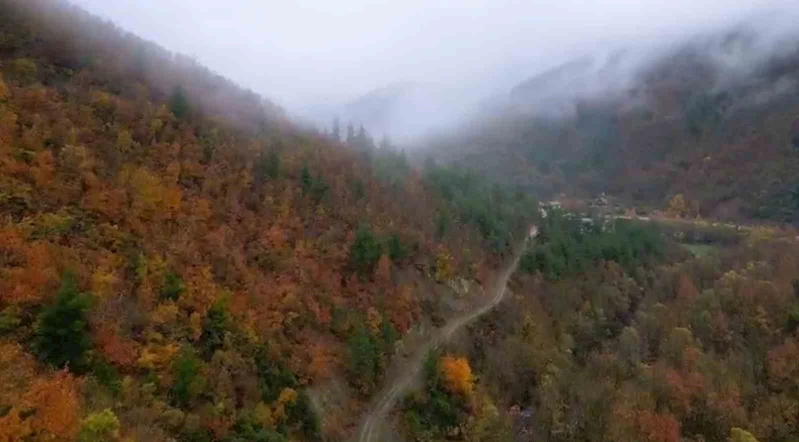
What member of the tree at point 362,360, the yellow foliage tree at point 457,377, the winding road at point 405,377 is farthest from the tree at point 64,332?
the yellow foliage tree at point 457,377

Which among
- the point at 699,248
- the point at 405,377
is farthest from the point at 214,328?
the point at 699,248

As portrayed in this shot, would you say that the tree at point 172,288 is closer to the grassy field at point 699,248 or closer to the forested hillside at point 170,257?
the forested hillside at point 170,257

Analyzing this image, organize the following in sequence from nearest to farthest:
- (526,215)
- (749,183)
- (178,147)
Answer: (178,147) < (526,215) < (749,183)

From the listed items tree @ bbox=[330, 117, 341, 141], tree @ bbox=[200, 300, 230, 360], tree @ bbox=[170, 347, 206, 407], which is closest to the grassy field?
tree @ bbox=[330, 117, 341, 141]

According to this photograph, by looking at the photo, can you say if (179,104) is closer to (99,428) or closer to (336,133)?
(99,428)

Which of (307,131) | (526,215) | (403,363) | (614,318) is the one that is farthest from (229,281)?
(526,215)

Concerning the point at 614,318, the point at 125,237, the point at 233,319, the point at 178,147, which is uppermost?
the point at 178,147

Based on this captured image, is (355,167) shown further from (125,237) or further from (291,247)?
(125,237)
